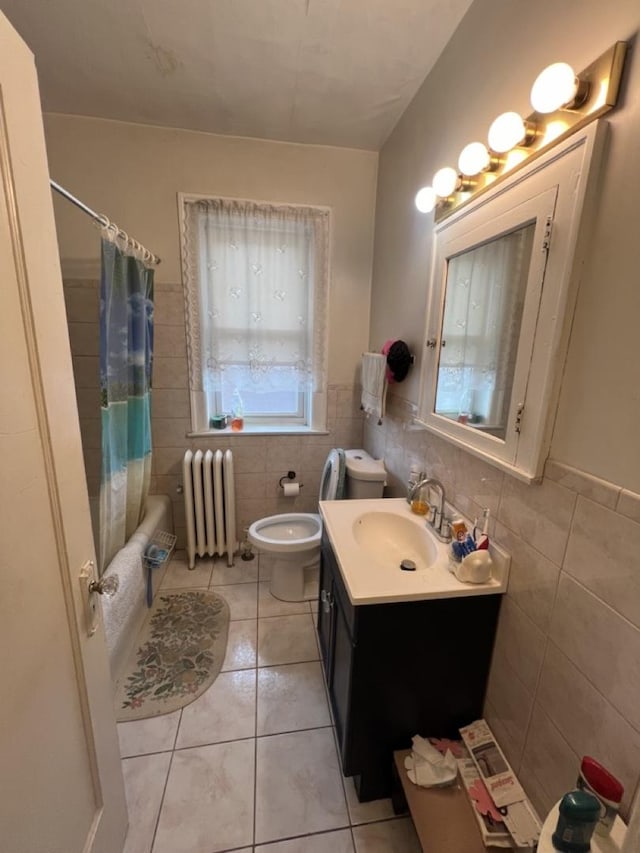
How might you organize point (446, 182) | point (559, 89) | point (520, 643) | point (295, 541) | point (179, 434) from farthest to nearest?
point (179, 434) → point (295, 541) → point (446, 182) → point (520, 643) → point (559, 89)

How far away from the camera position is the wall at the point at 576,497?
0.70m

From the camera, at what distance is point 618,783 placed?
0.68 meters

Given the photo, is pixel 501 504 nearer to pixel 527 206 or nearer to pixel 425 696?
pixel 425 696

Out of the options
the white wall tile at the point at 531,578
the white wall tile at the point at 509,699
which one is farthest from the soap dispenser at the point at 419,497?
the white wall tile at the point at 509,699

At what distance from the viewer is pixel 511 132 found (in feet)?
3.02

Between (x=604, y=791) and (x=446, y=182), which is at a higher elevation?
(x=446, y=182)

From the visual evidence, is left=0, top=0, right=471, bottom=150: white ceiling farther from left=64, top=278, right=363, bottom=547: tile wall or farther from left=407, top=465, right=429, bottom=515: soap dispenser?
left=407, top=465, right=429, bottom=515: soap dispenser

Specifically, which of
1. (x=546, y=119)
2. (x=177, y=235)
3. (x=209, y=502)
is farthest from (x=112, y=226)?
(x=546, y=119)

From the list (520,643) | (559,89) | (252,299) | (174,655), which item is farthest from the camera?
(252,299)

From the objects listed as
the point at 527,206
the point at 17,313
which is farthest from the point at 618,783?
the point at 17,313

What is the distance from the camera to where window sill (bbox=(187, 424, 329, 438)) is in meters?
2.37

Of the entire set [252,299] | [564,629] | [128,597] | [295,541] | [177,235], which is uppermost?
[177,235]

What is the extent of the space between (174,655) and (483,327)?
198cm

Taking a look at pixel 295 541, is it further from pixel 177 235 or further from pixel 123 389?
pixel 177 235
